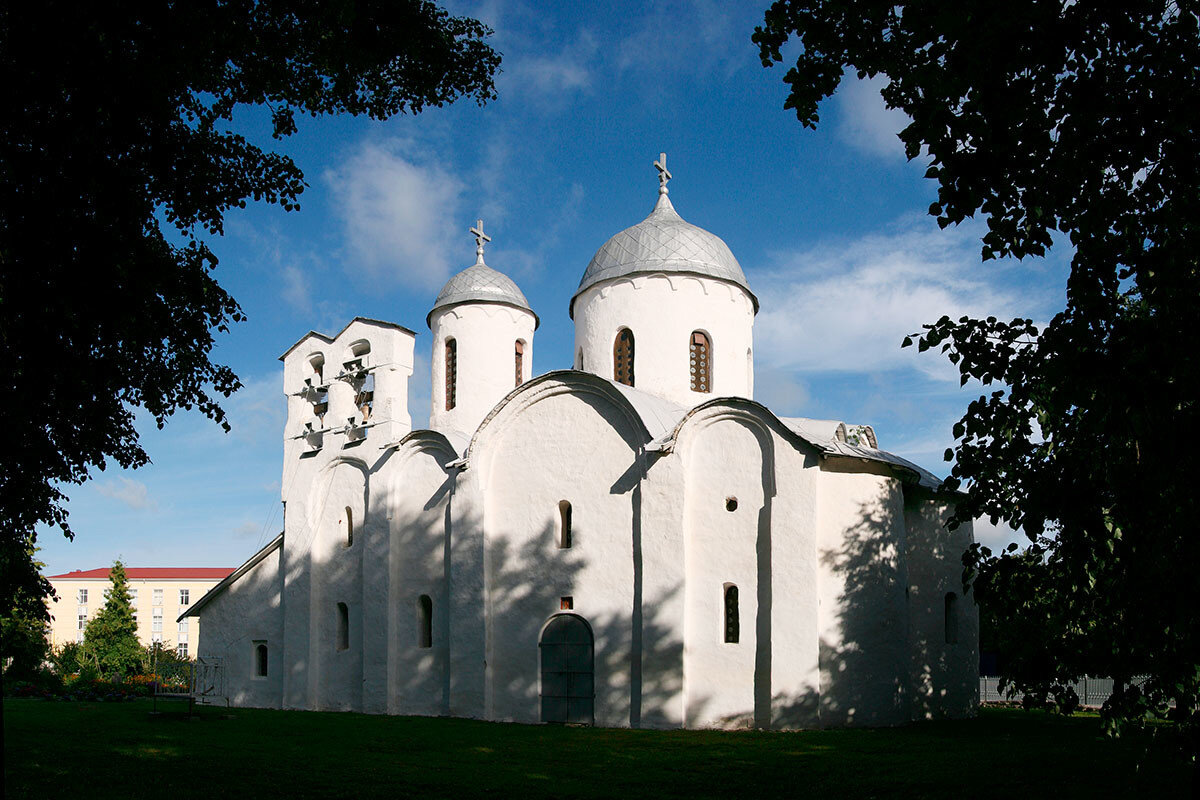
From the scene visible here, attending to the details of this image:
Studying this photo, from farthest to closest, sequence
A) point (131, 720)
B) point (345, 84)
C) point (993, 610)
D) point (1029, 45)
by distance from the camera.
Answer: point (131, 720) → point (345, 84) → point (993, 610) → point (1029, 45)

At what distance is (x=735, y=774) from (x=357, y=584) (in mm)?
11830

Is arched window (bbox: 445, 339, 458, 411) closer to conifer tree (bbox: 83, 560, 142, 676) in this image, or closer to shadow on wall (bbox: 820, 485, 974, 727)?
shadow on wall (bbox: 820, 485, 974, 727)

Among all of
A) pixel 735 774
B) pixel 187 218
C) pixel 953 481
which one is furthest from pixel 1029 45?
pixel 735 774

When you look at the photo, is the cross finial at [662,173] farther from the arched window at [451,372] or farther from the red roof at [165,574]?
the red roof at [165,574]

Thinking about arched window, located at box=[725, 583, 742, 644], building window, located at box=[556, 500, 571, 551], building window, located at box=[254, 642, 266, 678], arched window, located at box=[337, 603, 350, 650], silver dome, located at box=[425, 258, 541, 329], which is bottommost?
building window, located at box=[254, 642, 266, 678]

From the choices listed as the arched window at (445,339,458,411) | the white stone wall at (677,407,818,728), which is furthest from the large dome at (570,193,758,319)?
the white stone wall at (677,407,818,728)

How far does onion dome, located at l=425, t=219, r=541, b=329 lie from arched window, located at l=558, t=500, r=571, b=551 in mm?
5985

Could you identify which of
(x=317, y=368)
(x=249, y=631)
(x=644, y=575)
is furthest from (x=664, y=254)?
(x=249, y=631)

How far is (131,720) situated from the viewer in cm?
1691

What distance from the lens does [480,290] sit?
2189 cm

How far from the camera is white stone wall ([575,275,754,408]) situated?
20016 millimetres

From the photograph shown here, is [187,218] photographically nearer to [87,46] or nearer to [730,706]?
[87,46]

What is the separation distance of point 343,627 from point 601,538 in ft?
23.8

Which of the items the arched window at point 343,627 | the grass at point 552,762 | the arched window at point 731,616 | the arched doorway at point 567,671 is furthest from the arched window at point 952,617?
the arched window at point 343,627
